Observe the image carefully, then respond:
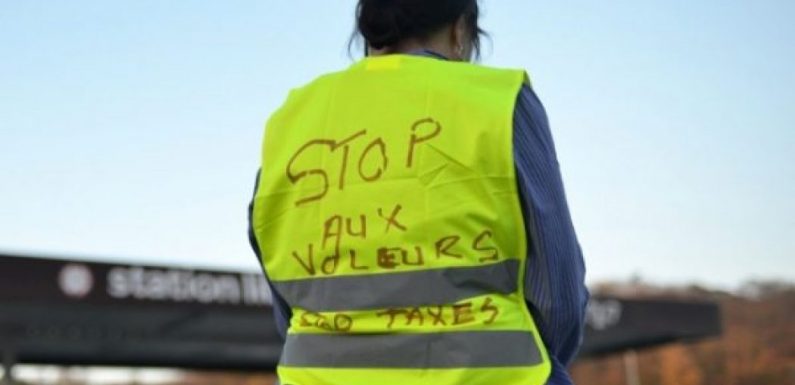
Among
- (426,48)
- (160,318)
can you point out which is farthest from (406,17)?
(160,318)

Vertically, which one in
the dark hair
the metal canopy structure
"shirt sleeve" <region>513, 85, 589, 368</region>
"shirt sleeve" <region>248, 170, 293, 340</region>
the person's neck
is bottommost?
the metal canopy structure

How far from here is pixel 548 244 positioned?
1.53 m

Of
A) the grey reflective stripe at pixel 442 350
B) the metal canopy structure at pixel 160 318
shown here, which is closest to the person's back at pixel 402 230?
the grey reflective stripe at pixel 442 350

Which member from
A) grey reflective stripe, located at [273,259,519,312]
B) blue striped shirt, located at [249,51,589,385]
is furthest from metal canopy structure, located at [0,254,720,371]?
blue striped shirt, located at [249,51,589,385]

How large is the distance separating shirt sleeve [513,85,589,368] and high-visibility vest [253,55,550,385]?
0.06 feet

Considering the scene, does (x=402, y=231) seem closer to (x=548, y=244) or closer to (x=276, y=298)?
(x=548, y=244)

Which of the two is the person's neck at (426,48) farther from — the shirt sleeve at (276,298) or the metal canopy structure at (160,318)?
the metal canopy structure at (160,318)

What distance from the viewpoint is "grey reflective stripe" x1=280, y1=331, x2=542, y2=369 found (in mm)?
1511

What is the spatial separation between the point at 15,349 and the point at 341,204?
61.8ft

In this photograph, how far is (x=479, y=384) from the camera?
150 centimetres

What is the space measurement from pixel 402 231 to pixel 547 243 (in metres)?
0.20

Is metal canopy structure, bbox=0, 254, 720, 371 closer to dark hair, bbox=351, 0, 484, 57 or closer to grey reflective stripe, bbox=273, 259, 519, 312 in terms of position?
dark hair, bbox=351, 0, 484, 57

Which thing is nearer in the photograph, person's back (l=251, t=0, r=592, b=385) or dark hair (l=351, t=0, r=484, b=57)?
person's back (l=251, t=0, r=592, b=385)

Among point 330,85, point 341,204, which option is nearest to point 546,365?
point 341,204
